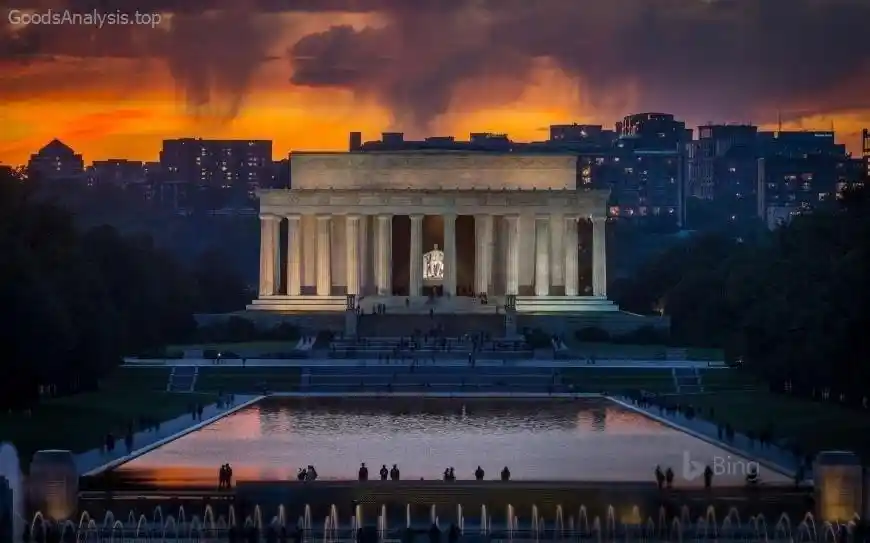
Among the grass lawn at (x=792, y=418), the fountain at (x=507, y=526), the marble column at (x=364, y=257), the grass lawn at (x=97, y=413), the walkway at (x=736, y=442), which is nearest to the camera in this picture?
the fountain at (x=507, y=526)

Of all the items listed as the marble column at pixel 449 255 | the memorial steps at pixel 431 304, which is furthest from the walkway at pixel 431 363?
the marble column at pixel 449 255

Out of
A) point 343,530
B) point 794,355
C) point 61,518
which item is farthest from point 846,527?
point 794,355

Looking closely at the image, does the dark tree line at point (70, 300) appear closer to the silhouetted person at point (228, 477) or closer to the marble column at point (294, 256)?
the marble column at point (294, 256)

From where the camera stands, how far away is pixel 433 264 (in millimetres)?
119000

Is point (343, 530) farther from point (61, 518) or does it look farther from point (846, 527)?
point (846, 527)

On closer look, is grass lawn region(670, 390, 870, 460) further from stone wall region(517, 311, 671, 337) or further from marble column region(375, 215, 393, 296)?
marble column region(375, 215, 393, 296)

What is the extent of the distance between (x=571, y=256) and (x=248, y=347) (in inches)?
951

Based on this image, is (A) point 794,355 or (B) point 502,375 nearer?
(A) point 794,355

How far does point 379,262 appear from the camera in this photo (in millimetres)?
114875

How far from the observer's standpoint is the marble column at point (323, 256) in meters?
115

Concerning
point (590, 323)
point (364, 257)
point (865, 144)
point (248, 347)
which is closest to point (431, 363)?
point (248, 347)

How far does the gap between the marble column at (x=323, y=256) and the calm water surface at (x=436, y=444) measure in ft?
126

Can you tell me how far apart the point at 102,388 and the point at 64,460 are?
110 feet

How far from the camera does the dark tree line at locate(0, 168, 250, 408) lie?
6800 centimetres
